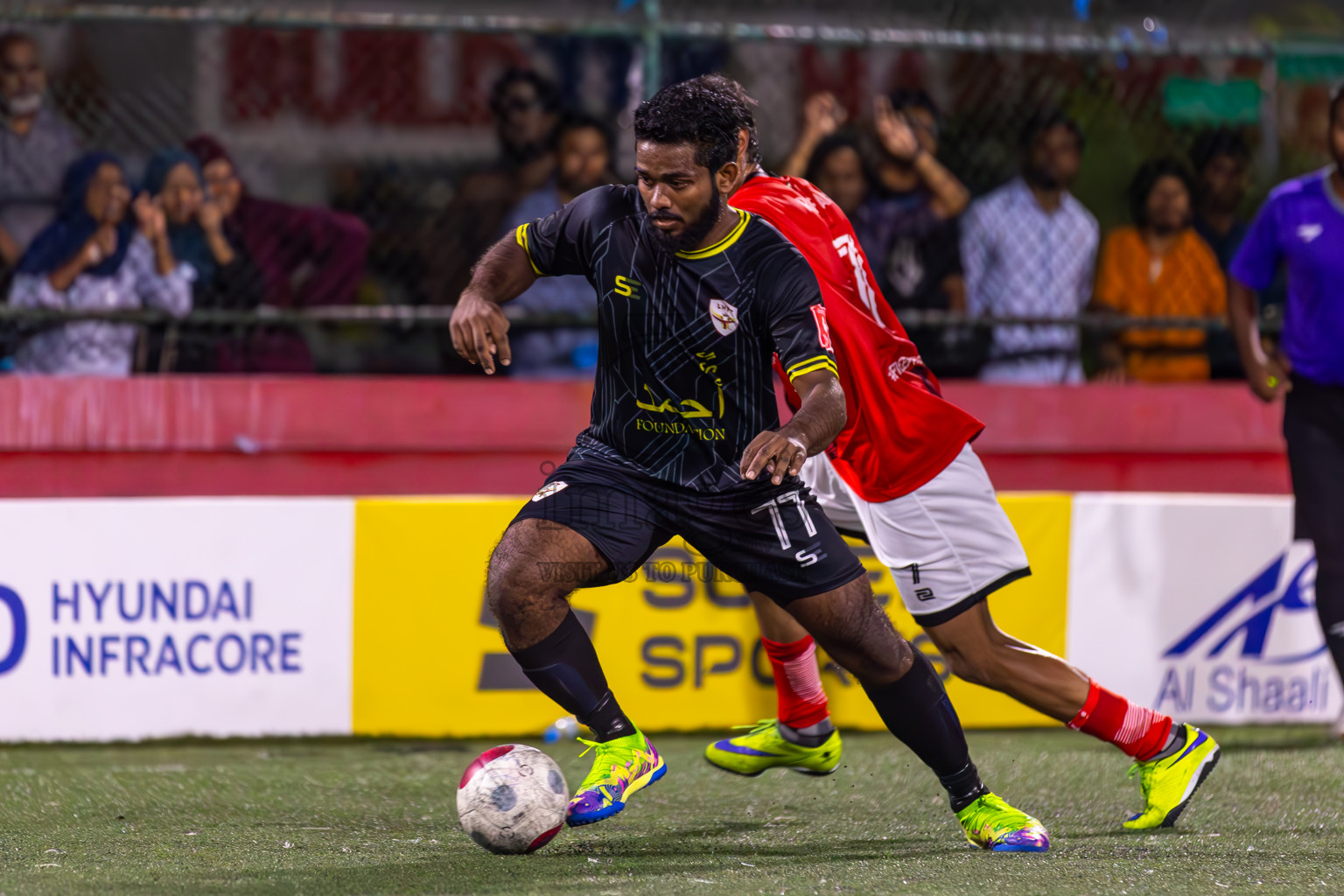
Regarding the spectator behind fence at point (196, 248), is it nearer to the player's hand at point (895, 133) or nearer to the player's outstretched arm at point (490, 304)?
the player's hand at point (895, 133)

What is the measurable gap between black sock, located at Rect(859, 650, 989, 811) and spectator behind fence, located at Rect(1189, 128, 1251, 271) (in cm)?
401

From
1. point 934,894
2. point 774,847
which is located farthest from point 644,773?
point 934,894

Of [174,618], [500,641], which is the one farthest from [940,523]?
[174,618]

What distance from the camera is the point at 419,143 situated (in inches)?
264

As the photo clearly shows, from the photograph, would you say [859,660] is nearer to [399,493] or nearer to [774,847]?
[774,847]

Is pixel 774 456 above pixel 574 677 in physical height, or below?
above

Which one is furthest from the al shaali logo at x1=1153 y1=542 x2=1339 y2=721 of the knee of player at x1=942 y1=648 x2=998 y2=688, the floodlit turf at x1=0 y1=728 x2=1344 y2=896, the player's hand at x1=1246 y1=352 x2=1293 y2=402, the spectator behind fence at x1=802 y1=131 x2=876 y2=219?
the spectator behind fence at x1=802 y1=131 x2=876 y2=219

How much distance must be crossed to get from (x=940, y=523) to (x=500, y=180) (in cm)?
317

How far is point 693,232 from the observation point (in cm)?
366

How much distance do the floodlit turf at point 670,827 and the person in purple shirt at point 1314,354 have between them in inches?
28.5

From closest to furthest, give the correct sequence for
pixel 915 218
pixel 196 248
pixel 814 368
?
pixel 814 368, pixel 196 248, pixel 915 218

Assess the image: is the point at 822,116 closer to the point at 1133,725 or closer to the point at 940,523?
the point at 940,523

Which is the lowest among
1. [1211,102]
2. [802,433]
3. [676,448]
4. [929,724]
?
[929,724]

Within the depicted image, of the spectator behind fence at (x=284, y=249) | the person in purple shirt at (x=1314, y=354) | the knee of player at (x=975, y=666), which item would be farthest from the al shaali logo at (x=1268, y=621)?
the spectator behind fence at (x=284, y=249)
